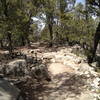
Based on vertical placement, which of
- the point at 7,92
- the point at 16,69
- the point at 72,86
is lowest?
the point at 72,86

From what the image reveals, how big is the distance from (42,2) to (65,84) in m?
20.4

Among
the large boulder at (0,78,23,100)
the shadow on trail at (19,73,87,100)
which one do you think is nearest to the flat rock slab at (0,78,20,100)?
the large boulder at (0,78,23,100)

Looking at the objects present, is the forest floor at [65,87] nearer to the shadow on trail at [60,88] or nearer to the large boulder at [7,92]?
the shadow on trail at [60,88]

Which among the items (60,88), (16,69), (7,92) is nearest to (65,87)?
(60,88)

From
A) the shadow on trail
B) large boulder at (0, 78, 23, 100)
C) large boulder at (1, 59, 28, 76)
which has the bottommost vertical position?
the shadow on trail

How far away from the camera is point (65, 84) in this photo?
11.2 m

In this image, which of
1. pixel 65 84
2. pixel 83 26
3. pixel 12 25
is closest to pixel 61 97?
pixel 65 84

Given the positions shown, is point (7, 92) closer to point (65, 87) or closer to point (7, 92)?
point (7, 92)

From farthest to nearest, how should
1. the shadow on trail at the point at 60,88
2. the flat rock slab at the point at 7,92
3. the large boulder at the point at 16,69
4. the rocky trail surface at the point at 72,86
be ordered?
the large boulder at the point at 16,69, the shadow on trail at the point at 60,88, the rocky trail surface at the point at 72,86, the flat rock slab at the point at 7,92

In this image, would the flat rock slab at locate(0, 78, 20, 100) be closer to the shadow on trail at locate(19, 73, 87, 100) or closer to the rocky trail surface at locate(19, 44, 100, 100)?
the shadow on trail at locate(19, 73, 87, 100)

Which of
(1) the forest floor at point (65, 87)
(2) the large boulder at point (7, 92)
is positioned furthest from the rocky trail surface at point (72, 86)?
(2) the large boulder at point (7, 92)

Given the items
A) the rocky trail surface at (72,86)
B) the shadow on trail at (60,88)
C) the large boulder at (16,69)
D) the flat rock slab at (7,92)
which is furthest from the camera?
the large boulder at (16,69)

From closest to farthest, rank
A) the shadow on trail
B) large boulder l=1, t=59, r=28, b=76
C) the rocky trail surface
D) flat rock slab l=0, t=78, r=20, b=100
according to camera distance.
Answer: flat rock slab l=0, t=78, r=20, b=100
the rocky trail surface
the shadow on trail
large boulder l=1, t=59, r=28, b=76

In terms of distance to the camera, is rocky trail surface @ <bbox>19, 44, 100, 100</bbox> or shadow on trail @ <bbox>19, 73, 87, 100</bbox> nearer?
rocky trail surface @ <bbox>19, 44, 100, 100</bbox>
